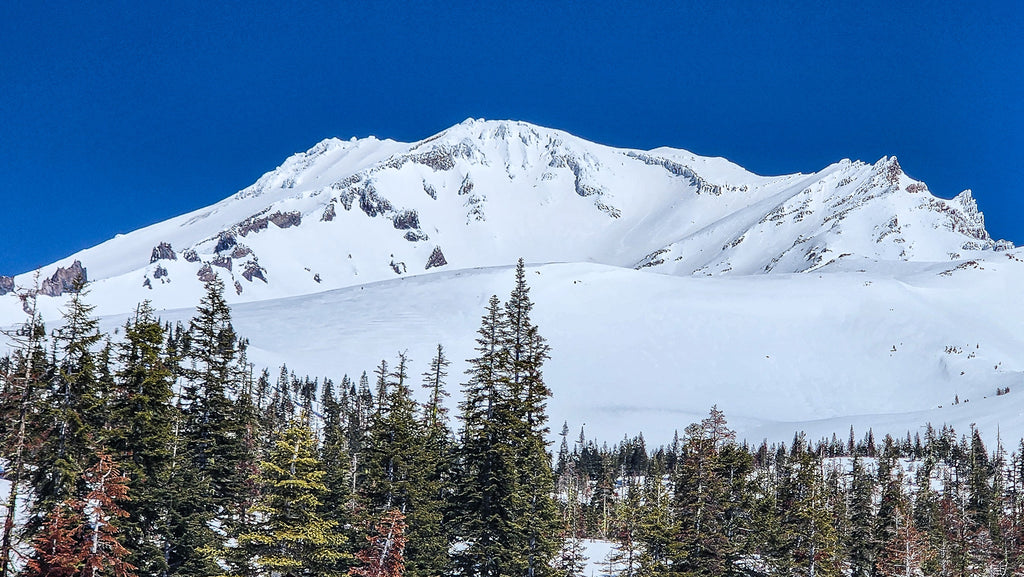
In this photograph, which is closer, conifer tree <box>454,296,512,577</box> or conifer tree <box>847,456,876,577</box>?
conifer tree <box>454,296,512,577</box>

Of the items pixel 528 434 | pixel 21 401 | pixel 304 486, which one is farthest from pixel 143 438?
pixel 528 434

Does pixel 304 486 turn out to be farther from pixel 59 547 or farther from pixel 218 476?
pixel 218 476

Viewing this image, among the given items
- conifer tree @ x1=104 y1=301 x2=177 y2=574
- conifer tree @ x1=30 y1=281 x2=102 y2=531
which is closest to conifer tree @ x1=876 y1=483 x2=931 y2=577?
conifer tree @ x1=104 y1=301 x2=177 y2=574

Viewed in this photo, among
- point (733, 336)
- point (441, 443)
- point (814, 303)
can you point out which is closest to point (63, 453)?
A: point (441, 443)

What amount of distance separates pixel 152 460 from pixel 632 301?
497 feet

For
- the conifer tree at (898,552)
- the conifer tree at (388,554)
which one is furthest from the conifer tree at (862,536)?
the conifer tree at (388,554)

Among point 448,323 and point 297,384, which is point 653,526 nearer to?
point 297,384

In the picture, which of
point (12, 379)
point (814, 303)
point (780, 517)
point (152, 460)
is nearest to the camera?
point (12, 379)

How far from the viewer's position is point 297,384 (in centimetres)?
11788

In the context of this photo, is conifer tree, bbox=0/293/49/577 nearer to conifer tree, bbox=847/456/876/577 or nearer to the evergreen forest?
the evergreen forest

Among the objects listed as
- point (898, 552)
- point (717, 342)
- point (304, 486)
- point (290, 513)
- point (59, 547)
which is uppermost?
point (717, 342)

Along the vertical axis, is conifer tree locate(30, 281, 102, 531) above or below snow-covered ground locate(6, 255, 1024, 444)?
below

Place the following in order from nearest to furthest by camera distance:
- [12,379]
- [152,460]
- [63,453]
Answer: [12,379], [63,453], [152,460]

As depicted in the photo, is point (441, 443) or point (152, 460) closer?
point (152, 460)
